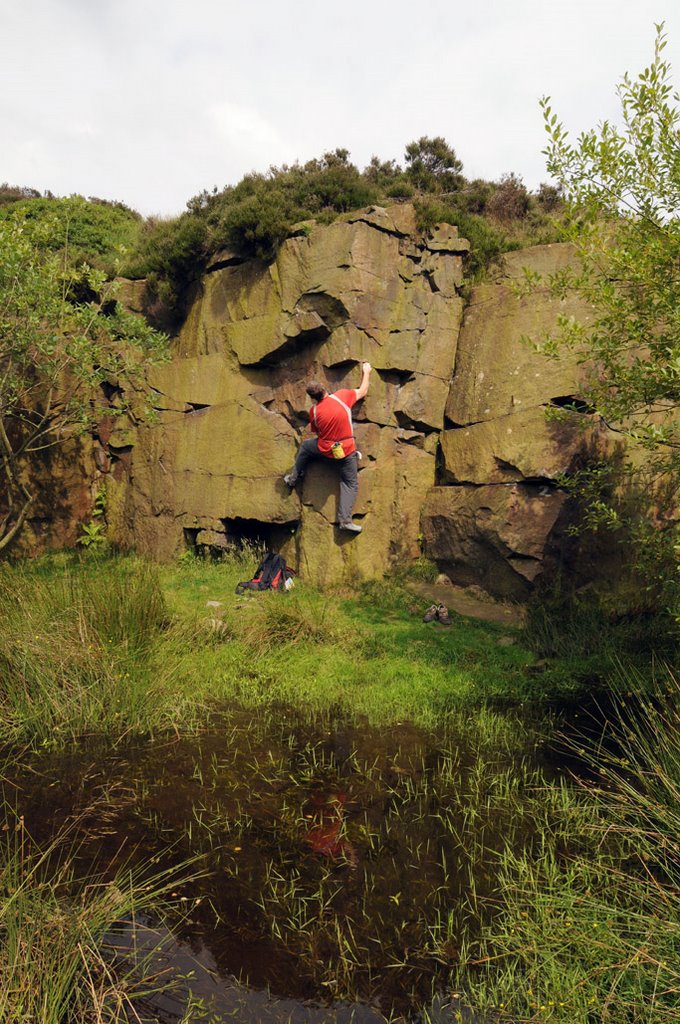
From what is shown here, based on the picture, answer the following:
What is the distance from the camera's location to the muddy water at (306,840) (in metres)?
3.38

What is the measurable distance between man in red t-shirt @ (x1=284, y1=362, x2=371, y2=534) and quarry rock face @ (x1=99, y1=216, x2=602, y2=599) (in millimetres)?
270

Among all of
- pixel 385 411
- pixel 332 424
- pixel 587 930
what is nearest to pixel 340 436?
pixel 332 424

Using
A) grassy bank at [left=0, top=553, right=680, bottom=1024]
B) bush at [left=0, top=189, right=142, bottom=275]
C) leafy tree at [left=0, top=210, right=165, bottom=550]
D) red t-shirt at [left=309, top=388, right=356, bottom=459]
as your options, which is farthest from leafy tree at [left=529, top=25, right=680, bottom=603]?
bush at [left=0, top=189, right=142, bottom=275]

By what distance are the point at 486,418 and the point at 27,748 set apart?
8.11 metres

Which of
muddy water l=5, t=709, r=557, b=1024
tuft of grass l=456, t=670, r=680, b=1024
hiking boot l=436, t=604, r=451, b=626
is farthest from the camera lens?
hiking boot l=436, t=604, r=451, b=626

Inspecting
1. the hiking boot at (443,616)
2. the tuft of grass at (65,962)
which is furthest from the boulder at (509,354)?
the tuft of grass at (65,962)

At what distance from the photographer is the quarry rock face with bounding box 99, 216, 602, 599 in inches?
414

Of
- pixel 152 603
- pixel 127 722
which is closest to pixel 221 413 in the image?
pixel 152 603

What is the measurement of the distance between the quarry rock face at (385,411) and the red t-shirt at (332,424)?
0.52 metres

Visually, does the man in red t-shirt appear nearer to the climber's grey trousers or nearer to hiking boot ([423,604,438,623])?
the climber's grey trousers

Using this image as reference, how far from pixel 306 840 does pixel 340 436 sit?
6904 mm

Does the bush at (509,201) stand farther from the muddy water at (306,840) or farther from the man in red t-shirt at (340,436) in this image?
the muddy water at (306,840)

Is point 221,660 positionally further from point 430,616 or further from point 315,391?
point 315,391

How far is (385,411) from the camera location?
37.3 ft
